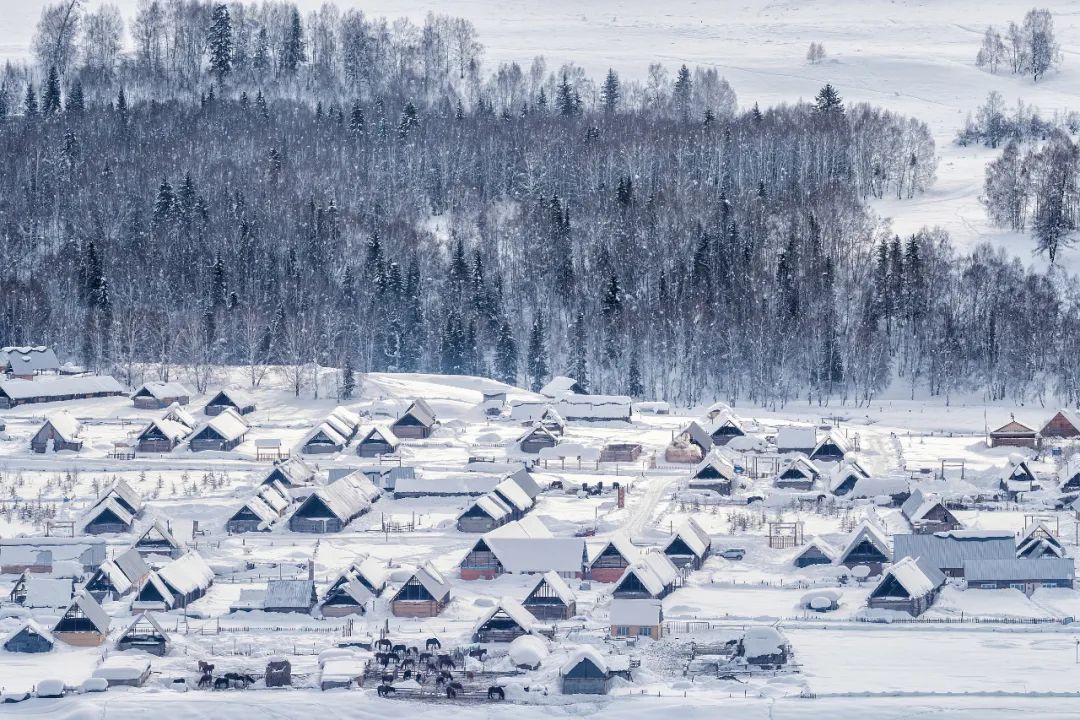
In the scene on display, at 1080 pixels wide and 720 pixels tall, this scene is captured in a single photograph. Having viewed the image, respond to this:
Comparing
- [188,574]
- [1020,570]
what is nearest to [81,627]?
[188,574]

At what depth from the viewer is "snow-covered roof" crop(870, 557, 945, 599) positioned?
A: 1935 inches

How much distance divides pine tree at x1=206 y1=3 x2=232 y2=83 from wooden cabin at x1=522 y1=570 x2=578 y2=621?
95.7 meters

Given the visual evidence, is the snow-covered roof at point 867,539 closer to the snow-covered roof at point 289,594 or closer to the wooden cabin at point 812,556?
the wooden cabin at point 812,556

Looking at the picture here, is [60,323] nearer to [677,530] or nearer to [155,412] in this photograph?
[155,412]

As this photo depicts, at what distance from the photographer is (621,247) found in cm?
10438

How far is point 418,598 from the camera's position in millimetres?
48938

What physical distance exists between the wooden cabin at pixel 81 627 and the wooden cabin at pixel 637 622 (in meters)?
12.2

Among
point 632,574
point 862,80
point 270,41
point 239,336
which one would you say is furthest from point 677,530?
point 862,80

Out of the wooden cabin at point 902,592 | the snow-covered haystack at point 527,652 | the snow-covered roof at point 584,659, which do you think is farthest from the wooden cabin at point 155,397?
the snow-covered roof at point 584,659

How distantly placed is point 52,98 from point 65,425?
204ft

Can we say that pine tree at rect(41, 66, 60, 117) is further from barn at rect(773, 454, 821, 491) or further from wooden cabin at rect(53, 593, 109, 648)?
wooden cabin at rect(53, 593, 109, 648)

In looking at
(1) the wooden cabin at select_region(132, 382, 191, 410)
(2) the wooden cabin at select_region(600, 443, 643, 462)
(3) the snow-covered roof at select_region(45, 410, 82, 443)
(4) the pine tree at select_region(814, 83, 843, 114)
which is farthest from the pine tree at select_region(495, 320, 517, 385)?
(4) the pine tree at select_region(814, 83, 843, 114)

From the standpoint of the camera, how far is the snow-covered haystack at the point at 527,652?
144 feet

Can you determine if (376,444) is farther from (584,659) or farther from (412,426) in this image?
(584,659)
